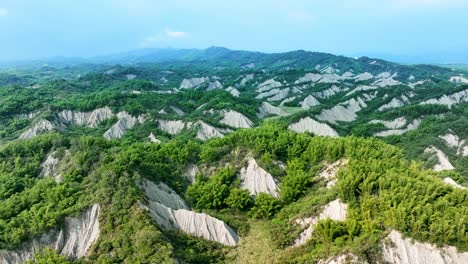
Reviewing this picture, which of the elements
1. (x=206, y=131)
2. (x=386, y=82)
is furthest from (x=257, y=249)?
(x=386, y=82)

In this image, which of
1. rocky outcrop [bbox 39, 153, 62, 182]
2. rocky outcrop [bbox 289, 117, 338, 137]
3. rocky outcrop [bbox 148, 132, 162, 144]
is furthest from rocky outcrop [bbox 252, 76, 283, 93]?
rocky outcrop [bbox 39, 153, 62, 182]

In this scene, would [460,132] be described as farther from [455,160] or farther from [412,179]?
[412,179]

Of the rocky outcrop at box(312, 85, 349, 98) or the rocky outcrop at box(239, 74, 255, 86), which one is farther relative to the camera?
the rocky outcrop at box(239, 74, 255, 86)

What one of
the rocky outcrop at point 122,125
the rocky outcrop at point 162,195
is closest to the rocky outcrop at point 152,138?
the rocky outcrop at point 122,125

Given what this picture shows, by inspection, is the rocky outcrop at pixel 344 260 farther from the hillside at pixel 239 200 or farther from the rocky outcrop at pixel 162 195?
the rocky outcrop at pixel 162 195

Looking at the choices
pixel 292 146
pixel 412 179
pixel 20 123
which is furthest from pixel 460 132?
pixel 20 123

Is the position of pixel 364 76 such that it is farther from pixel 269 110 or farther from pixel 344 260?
pixel 344 260

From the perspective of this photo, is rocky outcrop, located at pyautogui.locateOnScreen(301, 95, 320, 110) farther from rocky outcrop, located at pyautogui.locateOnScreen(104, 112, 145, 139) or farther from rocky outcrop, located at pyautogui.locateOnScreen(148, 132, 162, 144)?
rocky outcrop, located at pyautogui.locateOnScreen(148, 132, 162, 144)
